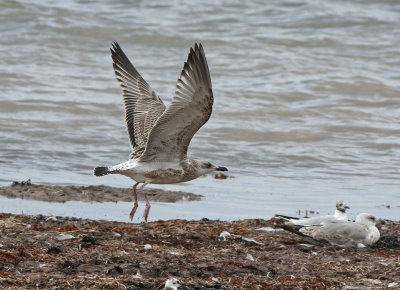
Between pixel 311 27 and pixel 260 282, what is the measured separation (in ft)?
56.2

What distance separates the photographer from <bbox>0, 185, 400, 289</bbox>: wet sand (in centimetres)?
559

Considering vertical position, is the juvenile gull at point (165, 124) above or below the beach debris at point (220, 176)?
above

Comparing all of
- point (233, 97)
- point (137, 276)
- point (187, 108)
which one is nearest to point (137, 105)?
point (187, 108)

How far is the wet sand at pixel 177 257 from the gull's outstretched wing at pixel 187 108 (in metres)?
0.90

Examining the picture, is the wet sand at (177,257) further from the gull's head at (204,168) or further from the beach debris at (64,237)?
the gull's head at (204,168)

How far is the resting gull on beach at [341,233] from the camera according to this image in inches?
292

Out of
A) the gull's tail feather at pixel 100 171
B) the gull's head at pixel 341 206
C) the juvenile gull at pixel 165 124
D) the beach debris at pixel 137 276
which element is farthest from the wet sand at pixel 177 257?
the juvenile gull at pixel 165 124

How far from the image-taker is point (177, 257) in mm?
6234

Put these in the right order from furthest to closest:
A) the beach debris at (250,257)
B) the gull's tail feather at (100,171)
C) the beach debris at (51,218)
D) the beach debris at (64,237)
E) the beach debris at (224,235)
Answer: the gull's tail feather at (100,171) → the beach debris at (51,218) → the beach debris at (224,235) → the beach debris at (64,237) → the beach debris at (250,257)

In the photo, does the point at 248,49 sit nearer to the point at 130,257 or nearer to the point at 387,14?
the point at 387,14

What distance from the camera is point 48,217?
7.85 meters

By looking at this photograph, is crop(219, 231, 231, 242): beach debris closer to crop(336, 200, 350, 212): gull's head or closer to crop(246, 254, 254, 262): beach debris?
crop(246, 254, 254, 262): beach debris

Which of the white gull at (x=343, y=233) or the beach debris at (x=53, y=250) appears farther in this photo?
the white gull at (x=343, y=233)

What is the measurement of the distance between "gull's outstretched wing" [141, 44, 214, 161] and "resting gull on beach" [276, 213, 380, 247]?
4.44 ft
